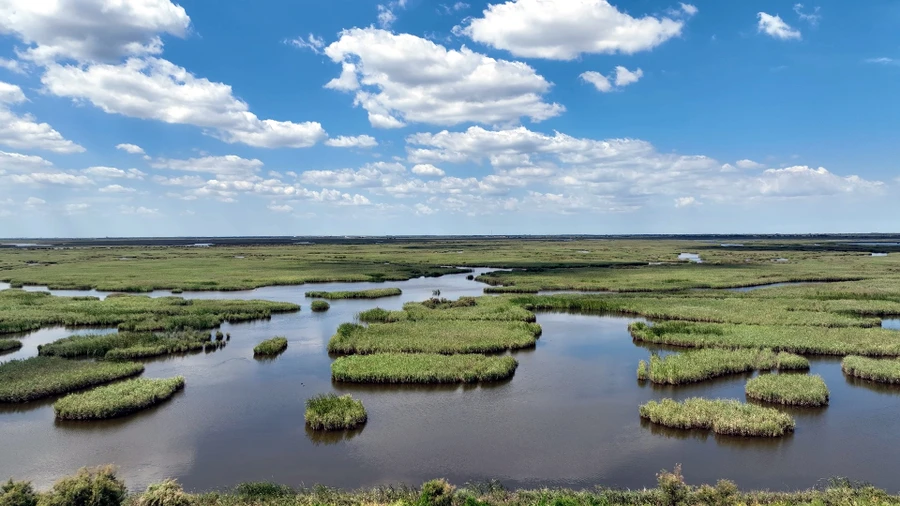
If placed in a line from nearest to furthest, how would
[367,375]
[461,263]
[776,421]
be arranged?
[776,421] < [367,375] < [461,263]

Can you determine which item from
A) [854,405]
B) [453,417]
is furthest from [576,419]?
[854,405]

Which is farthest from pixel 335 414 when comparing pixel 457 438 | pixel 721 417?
pixel 721 417

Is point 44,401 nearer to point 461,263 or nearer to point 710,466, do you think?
point 710,466

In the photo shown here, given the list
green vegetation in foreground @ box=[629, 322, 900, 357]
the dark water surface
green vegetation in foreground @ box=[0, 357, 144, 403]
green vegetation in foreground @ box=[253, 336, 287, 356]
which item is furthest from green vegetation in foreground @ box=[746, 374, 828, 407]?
green vegetation in foreground @ box=[0, 357, 144, 403]

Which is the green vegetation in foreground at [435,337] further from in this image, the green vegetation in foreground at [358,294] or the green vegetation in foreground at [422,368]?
the green vegetation in foreground at [358,294]

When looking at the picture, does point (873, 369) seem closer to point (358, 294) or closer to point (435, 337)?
point (435, 337)
